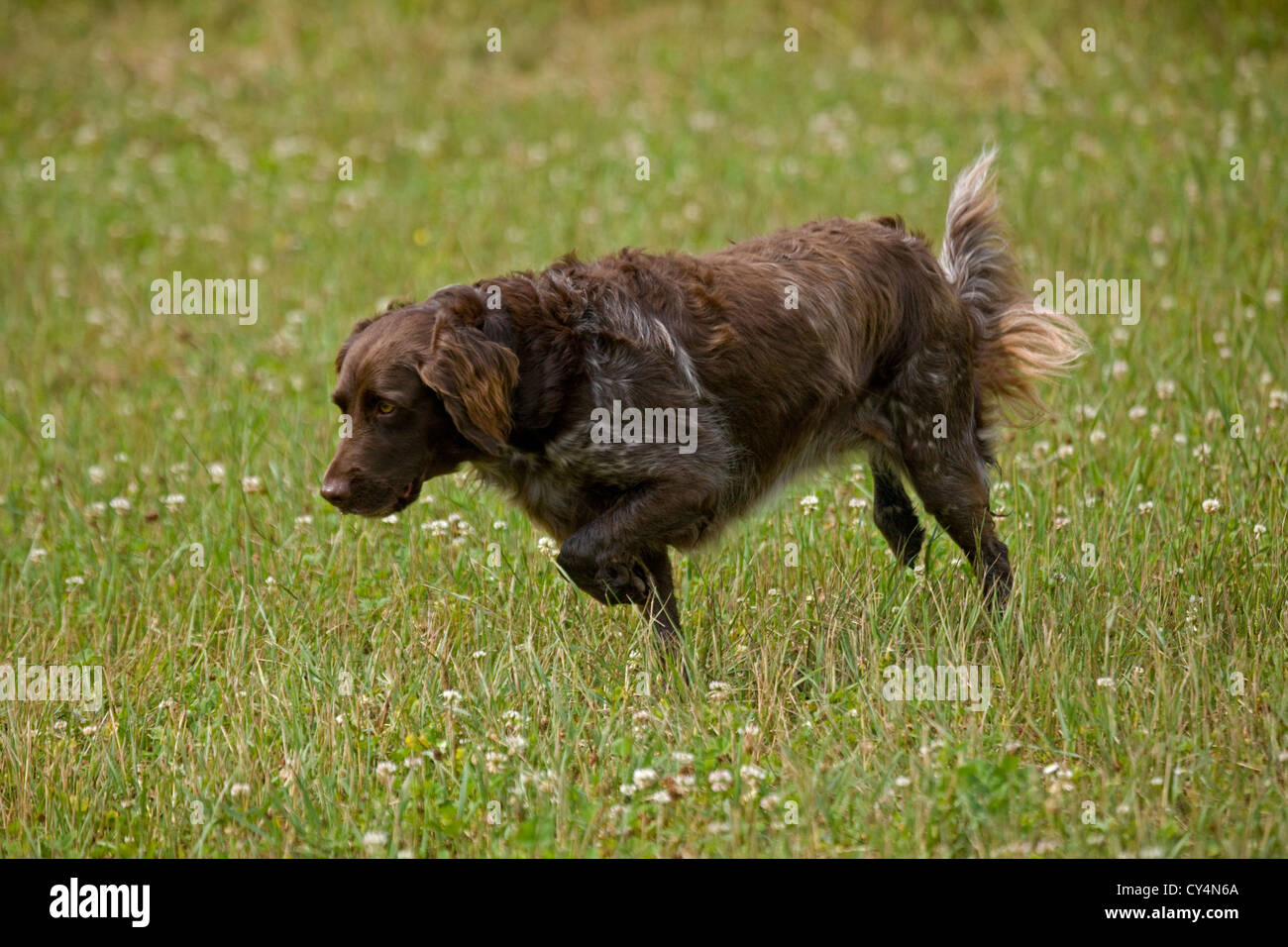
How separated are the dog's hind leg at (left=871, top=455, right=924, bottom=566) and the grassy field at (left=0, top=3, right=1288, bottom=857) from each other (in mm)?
168

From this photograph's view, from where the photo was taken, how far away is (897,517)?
5.39 meters

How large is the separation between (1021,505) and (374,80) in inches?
369

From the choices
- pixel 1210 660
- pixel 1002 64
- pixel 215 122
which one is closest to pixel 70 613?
pixel 1210 660

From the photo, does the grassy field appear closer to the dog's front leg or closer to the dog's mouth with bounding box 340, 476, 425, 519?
the dog's front leg

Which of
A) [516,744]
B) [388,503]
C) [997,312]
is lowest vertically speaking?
[516,744]

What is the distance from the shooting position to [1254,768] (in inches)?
143

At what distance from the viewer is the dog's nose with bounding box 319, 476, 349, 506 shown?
4262 mm

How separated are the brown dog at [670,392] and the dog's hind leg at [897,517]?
0.51ft

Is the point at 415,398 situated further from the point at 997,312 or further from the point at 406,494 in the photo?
the point at 997,312

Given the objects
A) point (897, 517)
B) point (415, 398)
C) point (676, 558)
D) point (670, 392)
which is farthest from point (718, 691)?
point (676, 558)

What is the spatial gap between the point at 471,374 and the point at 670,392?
2.11 feet

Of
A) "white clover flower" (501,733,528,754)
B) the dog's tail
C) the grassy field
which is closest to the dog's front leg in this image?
the grassy field

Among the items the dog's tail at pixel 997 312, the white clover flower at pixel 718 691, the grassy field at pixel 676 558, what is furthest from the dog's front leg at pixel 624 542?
the dog's tail at pixel 997 312

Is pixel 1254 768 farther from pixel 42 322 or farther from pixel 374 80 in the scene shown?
pixel 374 80
